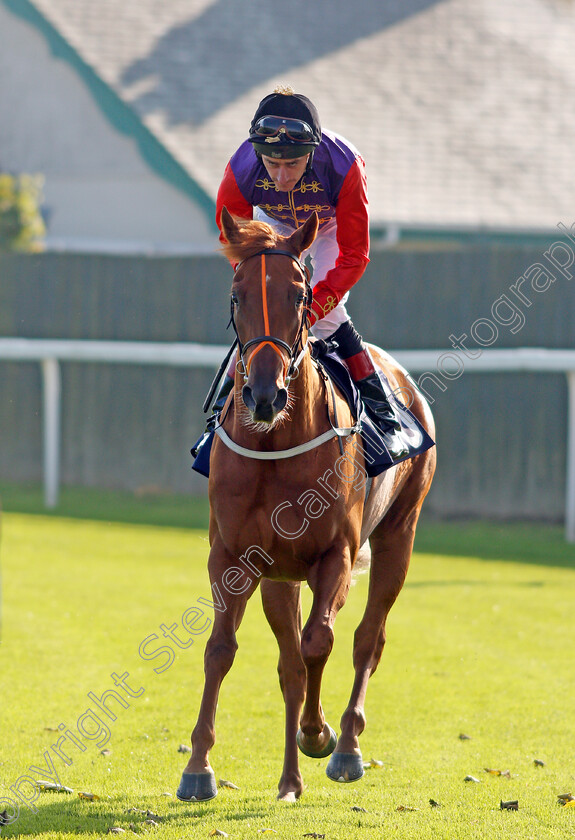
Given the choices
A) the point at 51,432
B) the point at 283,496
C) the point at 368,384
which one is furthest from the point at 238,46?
the point at 283,496

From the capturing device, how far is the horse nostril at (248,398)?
411 cm

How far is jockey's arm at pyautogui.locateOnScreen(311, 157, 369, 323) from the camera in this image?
4.95 m

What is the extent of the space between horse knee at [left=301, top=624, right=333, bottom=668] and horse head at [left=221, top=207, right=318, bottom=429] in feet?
2.88

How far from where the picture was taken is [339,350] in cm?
536

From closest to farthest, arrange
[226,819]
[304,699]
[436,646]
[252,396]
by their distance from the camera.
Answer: [252,396]
[226,819]
[304,699]
[436,646]

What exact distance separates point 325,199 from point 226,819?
2.48 metres

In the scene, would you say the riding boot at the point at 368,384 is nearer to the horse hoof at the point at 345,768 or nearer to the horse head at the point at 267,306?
the horse head at the point at 267,306

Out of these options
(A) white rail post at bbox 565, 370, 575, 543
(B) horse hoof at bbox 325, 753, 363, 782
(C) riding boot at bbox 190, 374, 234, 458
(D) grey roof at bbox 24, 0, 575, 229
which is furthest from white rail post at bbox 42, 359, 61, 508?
(B) horse hoof at bbox 325, 753, 363, 782

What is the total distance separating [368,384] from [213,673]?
1543 mm

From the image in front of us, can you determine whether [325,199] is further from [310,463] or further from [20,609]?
[20,609]

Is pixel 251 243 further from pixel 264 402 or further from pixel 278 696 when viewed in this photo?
pixel 278 696

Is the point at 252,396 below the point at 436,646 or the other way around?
the other way around

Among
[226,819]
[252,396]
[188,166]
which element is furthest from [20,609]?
[188,166]

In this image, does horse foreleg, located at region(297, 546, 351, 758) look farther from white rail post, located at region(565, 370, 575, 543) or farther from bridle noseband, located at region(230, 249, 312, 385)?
white rail post, located at region(565, 370, 575, 543)
